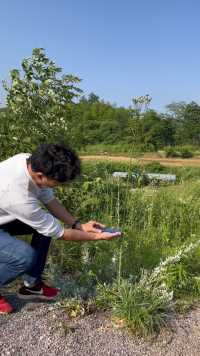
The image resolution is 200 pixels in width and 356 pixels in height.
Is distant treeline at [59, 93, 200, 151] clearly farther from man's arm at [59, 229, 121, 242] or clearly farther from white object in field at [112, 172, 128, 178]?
man's arm at [59, 229, 121, 242]

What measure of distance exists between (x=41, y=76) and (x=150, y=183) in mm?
1658

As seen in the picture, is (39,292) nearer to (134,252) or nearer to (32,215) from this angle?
(32,215)

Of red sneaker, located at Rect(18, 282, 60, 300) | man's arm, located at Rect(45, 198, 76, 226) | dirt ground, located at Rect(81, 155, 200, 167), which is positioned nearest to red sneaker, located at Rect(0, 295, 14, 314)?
red sneaker, located at Rect(18, 282, 60, 300)

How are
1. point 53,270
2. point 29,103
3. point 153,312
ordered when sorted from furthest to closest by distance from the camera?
point 29,103, point 53,270, point 153,312

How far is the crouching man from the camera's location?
2635mm

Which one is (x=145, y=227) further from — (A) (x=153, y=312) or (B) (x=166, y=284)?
(A) (x=153, y=312)

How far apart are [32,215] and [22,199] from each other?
111 mm

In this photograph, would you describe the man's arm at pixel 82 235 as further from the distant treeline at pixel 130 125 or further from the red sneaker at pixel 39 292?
A: the distant treeline at pixel 130 125

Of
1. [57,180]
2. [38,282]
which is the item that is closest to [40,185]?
[57,180]

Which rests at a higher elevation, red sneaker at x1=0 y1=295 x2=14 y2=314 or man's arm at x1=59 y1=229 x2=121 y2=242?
man's arm at x1=59 y1=229 x2=121 y2=242

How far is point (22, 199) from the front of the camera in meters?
2.68

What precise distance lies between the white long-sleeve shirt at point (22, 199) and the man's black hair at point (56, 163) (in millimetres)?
112

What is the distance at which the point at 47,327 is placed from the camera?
2.76 m

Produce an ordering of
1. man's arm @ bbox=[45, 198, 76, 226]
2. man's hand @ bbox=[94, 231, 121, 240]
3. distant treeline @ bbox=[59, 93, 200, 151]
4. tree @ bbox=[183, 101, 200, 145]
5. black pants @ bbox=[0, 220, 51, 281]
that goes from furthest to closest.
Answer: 1. tree @ bbox=[183, 101, 200, 145]
2. distant treeline @ bbox=[59, 93, 200, 151]
3. man's arm @ bbox=[45, 198, 76, 226]
4. black pants @ bbox=[0, 220, 51, 281]
5. man's hand @ bbox=[94, 231, 121, 240]
